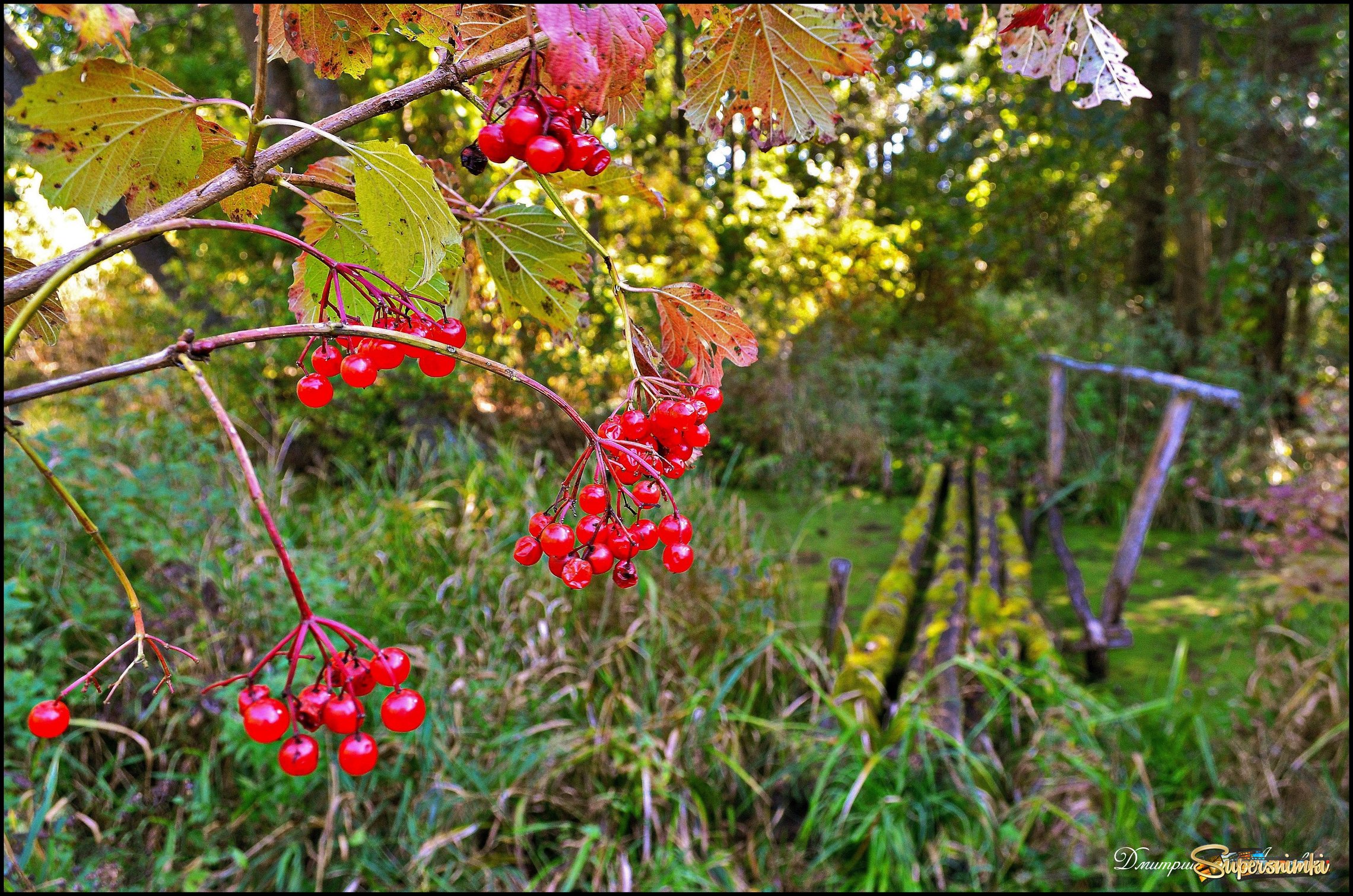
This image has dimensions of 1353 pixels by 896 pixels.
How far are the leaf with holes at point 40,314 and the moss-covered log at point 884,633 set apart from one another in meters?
2.37

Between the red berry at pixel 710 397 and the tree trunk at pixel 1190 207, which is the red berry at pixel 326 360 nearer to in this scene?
the red berry at pixel 710 397

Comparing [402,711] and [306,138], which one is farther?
[402,711]

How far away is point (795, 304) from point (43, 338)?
6.47 m

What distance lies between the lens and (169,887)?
2145mm

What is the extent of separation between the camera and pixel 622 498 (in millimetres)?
602

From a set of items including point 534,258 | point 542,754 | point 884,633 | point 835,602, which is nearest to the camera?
point 534,258

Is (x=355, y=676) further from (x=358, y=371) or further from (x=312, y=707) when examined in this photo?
(x=358, y=371)

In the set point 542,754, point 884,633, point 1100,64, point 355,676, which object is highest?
point 1100,64

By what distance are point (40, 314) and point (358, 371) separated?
0.17 m

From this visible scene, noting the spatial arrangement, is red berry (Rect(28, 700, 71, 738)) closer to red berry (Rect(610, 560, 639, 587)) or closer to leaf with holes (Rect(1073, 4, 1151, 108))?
red berry (Rect(610, 560, 639, 587))

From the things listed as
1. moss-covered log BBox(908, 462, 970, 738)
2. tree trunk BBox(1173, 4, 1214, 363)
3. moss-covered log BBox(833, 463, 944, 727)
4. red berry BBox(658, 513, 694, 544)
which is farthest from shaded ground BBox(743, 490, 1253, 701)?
red berry BBox(658, 513, 694, 544)

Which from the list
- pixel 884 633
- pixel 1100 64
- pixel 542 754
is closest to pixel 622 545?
pixel 1100 64

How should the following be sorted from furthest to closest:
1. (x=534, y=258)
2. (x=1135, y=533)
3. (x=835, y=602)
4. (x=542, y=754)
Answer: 1. (x=1135, y=533)
2. (x=835, y=602)
3. (x=542, y=754)
4. (x=534, y=258)

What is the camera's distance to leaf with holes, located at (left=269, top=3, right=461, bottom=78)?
48 centimetres
